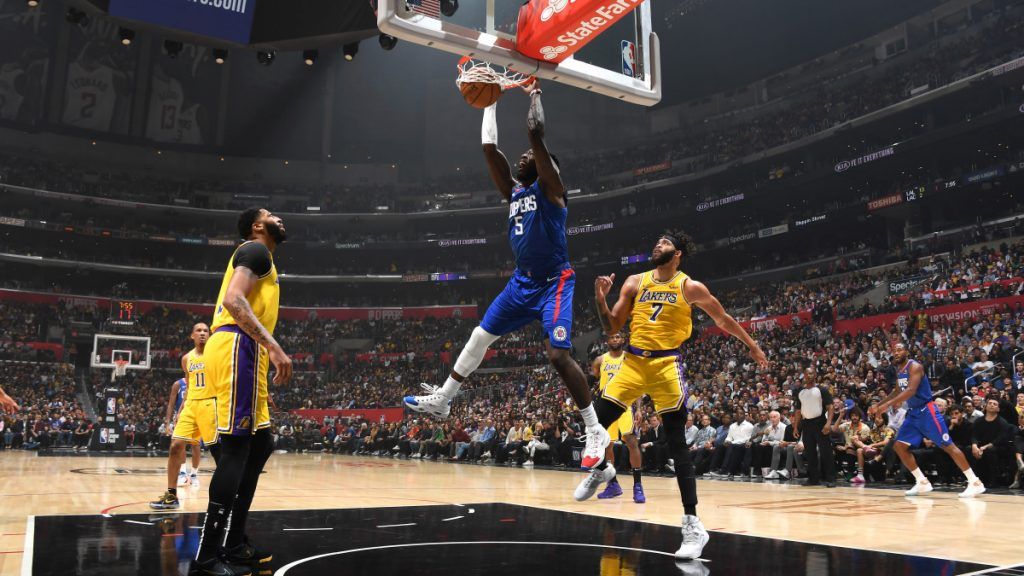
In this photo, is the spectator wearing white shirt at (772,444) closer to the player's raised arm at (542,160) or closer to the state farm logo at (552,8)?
the state farm logo at (552,8)

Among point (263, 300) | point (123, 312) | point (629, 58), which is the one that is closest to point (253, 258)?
point (263, 300)

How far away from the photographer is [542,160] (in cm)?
515

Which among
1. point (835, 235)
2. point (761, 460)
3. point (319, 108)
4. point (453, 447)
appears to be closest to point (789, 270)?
point (835, 235)

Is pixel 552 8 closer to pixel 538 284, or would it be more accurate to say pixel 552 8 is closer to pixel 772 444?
pixel 538 284

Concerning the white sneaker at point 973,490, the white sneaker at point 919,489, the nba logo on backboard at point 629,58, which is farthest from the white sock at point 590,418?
the white sneaker at point 973,490

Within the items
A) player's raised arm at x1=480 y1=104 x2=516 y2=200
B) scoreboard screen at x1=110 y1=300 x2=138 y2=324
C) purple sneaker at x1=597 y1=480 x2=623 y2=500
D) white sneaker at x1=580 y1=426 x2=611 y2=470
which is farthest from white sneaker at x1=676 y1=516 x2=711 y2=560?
scoreboard screen at x1=110 y1=300 x2=138 y2=324

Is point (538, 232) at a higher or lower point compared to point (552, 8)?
lower

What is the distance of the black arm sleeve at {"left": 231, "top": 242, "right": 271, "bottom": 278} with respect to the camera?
169 inches

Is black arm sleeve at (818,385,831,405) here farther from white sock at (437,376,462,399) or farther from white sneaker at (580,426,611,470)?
white sock at (437,376,462,399)

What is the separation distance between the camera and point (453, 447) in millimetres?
21062

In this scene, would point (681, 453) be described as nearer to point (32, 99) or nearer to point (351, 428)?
point (351, 428)

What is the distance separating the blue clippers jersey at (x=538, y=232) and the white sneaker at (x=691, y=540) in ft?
6.25

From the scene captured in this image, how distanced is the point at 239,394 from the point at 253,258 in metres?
0.76

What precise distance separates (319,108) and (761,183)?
82.2ft
